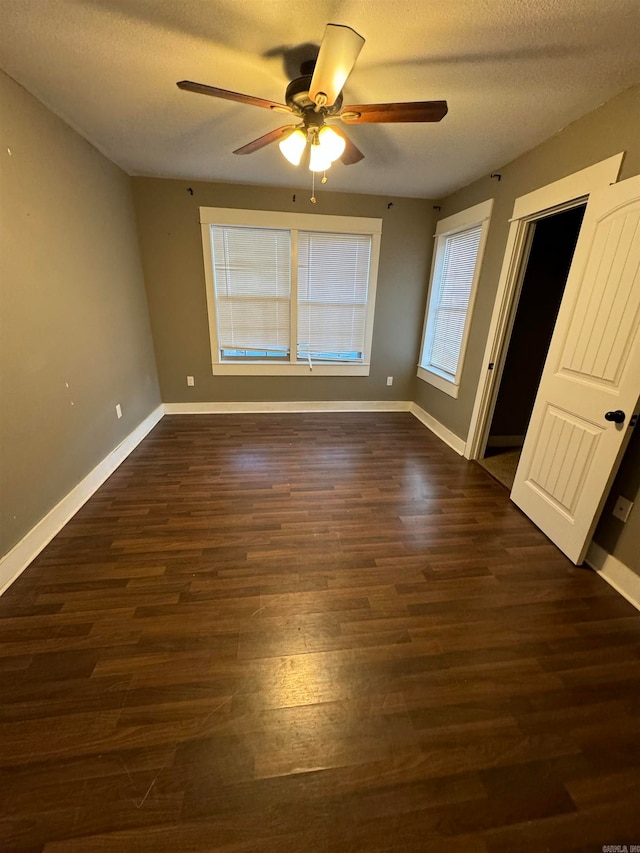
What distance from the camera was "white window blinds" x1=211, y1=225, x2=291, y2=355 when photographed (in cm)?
370

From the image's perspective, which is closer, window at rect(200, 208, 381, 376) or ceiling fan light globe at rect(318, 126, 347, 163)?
ceiling fan light globe at rect(318, 126, 347, 163)

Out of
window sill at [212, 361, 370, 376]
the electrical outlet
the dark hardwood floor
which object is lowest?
the dark hardwood floor

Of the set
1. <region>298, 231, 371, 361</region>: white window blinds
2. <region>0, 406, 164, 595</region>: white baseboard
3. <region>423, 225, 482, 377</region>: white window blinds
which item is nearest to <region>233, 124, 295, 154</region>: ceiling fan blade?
<region>298, 231, 371, 361</region>: white window blinds

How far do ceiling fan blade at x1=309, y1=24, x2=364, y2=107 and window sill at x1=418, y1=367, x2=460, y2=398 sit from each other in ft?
8.85

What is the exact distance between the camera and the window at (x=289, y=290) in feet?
12.1

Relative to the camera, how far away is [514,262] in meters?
2.66

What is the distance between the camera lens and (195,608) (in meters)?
1.66

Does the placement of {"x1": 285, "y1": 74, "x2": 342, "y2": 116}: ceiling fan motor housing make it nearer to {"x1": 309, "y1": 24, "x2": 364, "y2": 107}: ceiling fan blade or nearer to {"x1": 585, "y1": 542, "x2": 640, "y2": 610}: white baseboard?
{"x1": 309, "y1": 24, "x2": 364, "y2": 107}: ceiling fan blade

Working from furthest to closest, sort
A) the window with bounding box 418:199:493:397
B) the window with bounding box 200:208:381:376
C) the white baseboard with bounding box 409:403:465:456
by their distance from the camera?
the window with bounding box 200:208:381:376
the white baseboard with bounding box 409:403:465:456
the window with bounding box 418:199:493:397

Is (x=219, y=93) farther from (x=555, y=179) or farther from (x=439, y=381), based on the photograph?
(x=439, y=381)

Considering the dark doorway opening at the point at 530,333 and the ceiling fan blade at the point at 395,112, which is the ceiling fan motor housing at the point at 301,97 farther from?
the dark doorway opening at the point at 530,333

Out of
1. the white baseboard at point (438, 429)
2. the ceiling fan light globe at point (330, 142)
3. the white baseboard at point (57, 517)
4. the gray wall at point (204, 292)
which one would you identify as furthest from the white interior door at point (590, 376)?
the white baseboard at point (57, 517)

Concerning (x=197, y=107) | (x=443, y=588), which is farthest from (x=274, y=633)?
(x=197, y=107)

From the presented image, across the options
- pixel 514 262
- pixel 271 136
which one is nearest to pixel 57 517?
pixel 271 136
